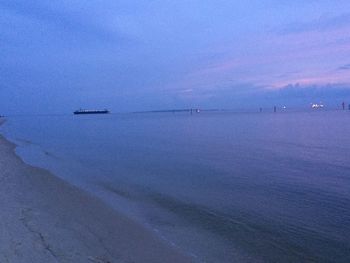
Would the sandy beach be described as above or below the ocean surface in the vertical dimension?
above

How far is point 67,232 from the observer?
400 inches

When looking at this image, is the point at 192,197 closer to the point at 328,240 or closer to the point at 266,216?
the point at 266,216

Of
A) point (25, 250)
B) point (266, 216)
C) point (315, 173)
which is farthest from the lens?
point (315, 173)

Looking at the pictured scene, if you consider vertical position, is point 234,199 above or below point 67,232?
below

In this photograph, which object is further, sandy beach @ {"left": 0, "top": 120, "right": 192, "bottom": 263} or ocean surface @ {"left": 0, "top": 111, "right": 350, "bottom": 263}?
ocean surface @ {"left": 0, "top": 111, "right": 350, "bottom": 263}

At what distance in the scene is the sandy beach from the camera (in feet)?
27.8

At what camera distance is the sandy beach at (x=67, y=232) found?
333 inches

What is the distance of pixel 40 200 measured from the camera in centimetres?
1391

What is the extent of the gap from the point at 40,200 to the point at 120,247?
17.8 ft

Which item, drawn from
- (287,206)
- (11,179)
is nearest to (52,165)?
(11,179)

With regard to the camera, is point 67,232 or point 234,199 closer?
point 67,232

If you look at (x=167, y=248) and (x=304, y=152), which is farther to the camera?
(x=304, y=152)

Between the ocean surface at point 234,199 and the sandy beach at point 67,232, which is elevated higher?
the sandy beach at point 67,232

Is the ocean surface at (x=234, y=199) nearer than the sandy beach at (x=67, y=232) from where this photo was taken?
No
